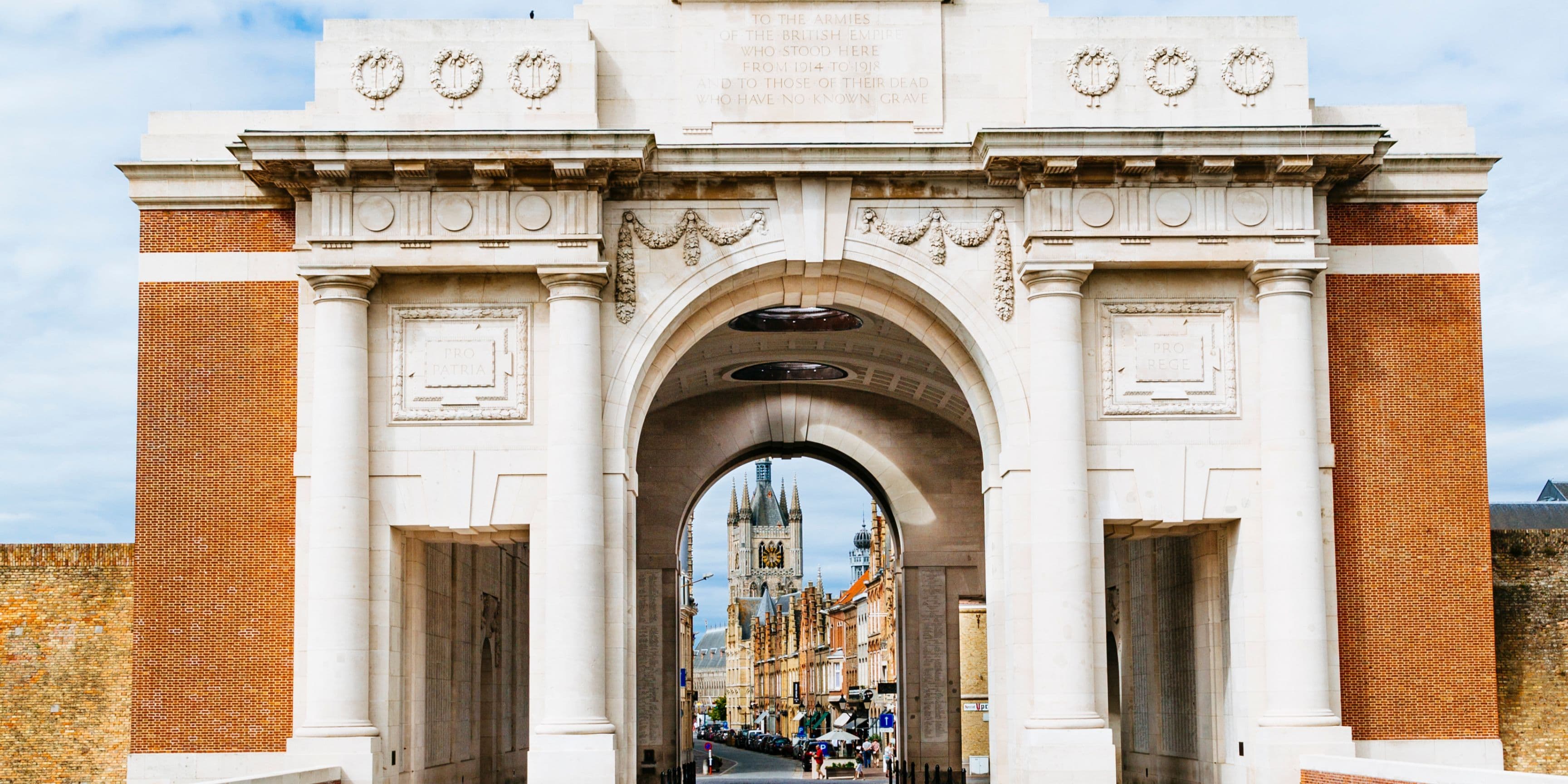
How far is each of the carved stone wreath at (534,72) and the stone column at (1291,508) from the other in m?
12.4

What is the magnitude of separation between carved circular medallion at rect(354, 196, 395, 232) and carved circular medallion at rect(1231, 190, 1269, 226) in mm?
14350

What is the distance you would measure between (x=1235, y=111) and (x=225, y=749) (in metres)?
20.4

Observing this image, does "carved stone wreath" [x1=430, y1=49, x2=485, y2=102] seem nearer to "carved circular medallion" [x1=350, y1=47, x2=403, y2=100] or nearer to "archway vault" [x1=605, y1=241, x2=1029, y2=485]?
"carved circular medallion" [x1=350, y1=47, x2=403, y2=100]

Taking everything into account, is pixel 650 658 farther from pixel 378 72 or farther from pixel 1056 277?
pixel 378 72

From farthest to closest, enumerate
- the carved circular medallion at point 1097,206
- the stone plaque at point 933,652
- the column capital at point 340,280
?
the stone plaque at point 933,652 → the carved circular medallion at point 1097,206 → the column capital at point 340,280

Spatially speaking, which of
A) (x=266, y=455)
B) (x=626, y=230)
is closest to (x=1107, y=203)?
(x=626, y=230)

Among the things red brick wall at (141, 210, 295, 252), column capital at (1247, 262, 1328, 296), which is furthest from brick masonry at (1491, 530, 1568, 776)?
red brick wall at (141, 210, 295, 252)

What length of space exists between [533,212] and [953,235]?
7.27 metres

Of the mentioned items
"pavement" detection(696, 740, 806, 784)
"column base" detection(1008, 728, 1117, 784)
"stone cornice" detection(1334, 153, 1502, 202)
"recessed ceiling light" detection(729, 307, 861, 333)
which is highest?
"stone cornice" detection(1334, 153, 1502, 202)

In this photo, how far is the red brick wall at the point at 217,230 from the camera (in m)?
29.2

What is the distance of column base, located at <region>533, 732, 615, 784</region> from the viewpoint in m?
26.7

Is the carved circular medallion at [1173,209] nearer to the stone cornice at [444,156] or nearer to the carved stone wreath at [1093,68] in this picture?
the carved stone wreath at [1093,68]

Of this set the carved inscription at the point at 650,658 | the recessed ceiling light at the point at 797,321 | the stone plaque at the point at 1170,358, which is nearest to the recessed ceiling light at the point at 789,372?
the recessed ceiling light at the point at 797,321

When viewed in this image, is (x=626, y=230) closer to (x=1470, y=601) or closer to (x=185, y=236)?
(x=185, y=236)
